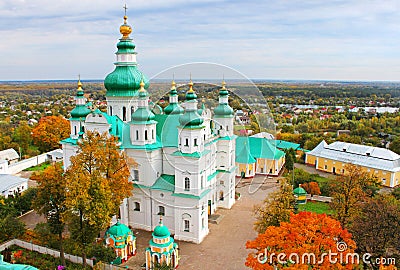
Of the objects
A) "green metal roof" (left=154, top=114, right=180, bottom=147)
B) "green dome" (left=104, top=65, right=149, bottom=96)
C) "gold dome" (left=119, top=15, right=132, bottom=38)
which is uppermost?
"gold dome" (left=119, top=15, right=132, bottom=38)

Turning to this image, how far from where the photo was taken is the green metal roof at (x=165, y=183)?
19266 millimetres

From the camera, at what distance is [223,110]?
20.6 meters

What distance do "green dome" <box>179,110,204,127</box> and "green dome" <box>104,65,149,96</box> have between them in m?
5.42

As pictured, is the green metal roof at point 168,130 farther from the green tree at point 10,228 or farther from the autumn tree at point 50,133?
the autumn tree at point 50,133

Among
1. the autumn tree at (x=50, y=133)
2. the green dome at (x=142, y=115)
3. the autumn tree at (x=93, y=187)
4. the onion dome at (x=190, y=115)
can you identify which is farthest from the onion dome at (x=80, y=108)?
the autumn tree at (x=50, y=133)

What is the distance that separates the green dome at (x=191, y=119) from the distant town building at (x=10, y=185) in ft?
52.1

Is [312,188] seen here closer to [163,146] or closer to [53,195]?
[163,146]

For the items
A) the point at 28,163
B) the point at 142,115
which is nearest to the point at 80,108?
the point at 142,115

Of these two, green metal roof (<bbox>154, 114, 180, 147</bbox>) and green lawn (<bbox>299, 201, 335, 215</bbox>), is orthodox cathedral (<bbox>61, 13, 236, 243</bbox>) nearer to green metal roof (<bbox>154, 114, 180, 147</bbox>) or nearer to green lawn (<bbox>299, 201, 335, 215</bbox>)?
green metal roof (<bbox>154, 114, 180, 147</bbox>)

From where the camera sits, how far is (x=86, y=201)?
14.1m

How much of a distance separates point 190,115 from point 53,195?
7241 millimetres

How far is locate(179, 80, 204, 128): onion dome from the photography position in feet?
54.2

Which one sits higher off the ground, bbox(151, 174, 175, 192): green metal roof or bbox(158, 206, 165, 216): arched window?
bbox(151, 174, 175, 192): green metal roof

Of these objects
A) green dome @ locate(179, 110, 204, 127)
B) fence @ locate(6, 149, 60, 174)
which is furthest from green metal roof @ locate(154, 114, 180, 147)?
fence @ locate(6, 149, 60, 174)
